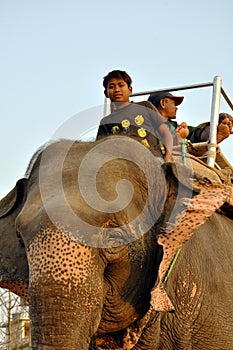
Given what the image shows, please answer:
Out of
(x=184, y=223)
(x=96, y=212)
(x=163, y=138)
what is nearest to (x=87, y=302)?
(x=96, y=212)

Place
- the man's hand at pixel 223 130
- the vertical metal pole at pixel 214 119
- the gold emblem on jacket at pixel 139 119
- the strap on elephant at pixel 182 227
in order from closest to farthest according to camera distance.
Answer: the strap on elephant at pixel 182 227
the gold emblem on jacket at pixel 139 119
the vertical metal pole at pixel 214 119
the man's hand at pixel 223 130

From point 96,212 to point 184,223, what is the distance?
50cm

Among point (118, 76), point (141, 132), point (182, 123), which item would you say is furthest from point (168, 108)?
point (141, 132)

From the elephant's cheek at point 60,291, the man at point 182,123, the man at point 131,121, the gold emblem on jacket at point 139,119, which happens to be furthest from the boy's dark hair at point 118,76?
the elephant's cheek at point 60,291

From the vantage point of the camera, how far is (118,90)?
174 inches

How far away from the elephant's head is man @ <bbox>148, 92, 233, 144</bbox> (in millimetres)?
1753

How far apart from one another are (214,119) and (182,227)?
2.43 m

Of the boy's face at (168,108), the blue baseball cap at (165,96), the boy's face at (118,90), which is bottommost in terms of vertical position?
the boy's face at (168,108)

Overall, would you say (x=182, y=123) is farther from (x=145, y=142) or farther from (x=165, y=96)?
(x=145, y=142)

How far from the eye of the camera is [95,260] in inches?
119

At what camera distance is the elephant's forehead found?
9.44 ft

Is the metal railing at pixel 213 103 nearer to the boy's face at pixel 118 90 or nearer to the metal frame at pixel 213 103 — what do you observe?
the metal frame at pixel 213 103

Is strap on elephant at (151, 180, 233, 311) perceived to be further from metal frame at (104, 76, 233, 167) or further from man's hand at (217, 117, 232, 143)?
man's hand at (217, 117, 232, 143)

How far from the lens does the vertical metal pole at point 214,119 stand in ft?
17.3
